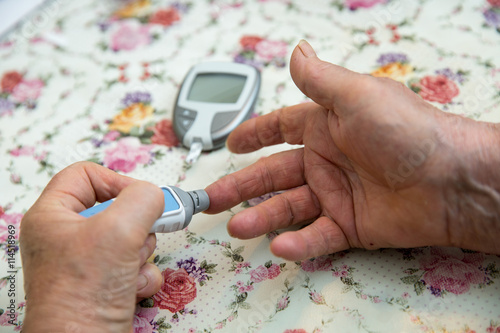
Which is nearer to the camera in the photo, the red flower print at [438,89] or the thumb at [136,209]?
the thumb at [136,209]

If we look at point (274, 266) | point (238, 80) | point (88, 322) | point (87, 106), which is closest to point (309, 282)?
point (274, 266)

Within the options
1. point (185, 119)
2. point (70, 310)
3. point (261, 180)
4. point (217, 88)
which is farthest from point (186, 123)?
point (70, 310)

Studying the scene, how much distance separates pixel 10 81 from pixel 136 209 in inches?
30.3

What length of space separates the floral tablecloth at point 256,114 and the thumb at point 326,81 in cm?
22

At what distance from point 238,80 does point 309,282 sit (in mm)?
509

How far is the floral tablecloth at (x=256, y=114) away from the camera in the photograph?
0.66 meters

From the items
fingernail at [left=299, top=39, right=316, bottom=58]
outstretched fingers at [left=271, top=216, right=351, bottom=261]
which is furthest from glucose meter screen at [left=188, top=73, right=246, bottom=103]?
outstretched fingers at [left=271, top=216, right=351, bottom=261]

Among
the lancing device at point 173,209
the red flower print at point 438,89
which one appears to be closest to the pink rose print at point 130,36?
the lancing device at point 173,209

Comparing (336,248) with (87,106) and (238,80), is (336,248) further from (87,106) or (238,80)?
(87,106)

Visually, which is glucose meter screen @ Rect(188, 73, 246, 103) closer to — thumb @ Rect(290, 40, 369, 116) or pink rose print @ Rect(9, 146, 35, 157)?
thumb @ Rect(290, 40, 369, 116)

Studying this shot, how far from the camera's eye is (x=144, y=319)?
679 mm

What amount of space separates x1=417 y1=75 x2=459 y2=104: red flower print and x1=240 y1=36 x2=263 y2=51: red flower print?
17.0 inches

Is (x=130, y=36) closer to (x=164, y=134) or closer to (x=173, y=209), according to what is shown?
(x=164, y=134)

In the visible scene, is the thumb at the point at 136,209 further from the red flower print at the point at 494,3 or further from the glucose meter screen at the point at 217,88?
the red flower print at the point at 494,3
